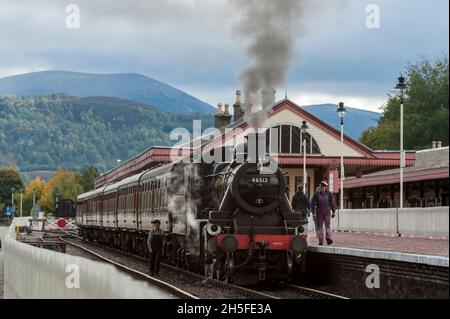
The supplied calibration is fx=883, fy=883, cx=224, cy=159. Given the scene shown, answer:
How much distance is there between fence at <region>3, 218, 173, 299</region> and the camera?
7.09 meters

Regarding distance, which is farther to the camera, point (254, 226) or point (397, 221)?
point (397, 221)

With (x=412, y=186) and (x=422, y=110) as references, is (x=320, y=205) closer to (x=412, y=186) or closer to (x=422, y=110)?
(x=412, y=186)

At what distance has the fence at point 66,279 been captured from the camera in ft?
23.3

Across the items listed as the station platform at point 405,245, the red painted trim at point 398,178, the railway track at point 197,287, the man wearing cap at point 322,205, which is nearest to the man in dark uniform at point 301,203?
the man wearing cap at point 322,205

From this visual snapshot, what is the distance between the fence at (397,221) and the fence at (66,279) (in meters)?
11.5

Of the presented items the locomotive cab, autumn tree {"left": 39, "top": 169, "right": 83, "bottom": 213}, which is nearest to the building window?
the locomotive cab

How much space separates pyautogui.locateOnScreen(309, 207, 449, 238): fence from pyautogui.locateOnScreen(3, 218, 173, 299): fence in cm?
1153

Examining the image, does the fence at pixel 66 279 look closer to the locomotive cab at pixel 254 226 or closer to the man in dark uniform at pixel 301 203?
the locomotive cab at pixel 254 226

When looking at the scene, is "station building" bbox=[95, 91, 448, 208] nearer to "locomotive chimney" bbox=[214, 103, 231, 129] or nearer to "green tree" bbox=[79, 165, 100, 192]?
"locomotive chimney" bbox=[214, 103, 231, 129]

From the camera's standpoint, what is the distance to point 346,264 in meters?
19.2

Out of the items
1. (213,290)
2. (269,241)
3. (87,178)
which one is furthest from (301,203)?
(87,178)

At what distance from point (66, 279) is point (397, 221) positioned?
23.3 m

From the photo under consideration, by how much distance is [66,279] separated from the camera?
10.3 meters
